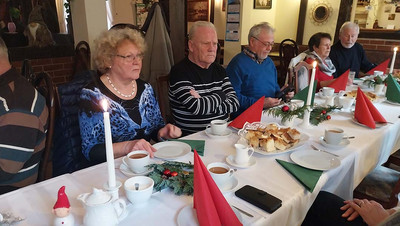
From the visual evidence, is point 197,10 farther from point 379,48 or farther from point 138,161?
point 138,161

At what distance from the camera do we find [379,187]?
5.50ft

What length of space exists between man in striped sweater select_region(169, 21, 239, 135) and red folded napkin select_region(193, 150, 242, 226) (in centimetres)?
107

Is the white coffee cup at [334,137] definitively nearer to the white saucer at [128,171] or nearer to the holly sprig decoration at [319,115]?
the holly sprig decoration at [319,115]

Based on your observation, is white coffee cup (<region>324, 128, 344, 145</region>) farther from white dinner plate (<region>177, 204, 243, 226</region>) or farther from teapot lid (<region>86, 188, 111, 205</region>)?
teapot lid (<region>86, 188, 111, 205</region>)

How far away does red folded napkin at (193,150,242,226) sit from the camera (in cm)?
78

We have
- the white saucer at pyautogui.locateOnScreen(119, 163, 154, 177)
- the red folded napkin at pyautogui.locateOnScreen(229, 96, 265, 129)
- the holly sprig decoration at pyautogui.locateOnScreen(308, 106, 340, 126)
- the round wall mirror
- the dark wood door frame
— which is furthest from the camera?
the round wall mirror

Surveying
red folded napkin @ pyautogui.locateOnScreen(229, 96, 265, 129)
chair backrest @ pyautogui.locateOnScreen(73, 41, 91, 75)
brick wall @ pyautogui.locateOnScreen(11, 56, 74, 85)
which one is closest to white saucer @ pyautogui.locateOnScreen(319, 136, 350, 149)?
red folded napkin @ pyautogui.locateOnScreen(229, 96, 265, 129)

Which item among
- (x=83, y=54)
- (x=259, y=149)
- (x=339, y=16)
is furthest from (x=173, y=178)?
(x=339, y=16)

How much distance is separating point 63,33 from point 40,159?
10.1ft

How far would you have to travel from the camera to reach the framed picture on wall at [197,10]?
7.36 meters

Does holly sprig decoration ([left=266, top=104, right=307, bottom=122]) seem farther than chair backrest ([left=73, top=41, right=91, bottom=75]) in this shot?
No

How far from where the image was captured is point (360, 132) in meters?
1.57

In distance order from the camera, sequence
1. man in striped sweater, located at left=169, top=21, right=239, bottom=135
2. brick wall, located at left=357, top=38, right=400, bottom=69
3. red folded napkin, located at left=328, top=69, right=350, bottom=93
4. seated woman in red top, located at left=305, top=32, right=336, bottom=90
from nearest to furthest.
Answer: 1. man in striped sweater, located at left=169, top=21, right=239, bottom=135
2. red folded napkin, located at left=328, top=69, right=350, bottom=93
3. seated woman in red top, located at left=305, top=32, right=336, bottom=90
4. brick wall, located at left=357, top=38, right=400, bottom=69

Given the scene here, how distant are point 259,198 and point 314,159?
43 cm
